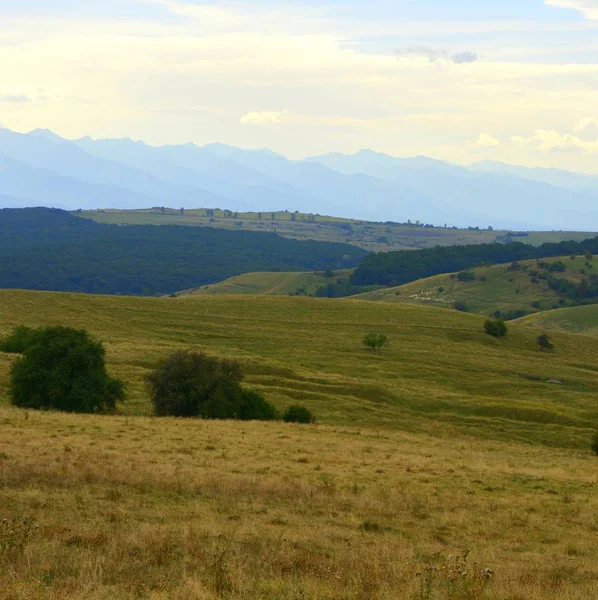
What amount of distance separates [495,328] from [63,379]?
216ft

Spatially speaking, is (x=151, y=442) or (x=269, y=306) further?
(x=269, y=306)

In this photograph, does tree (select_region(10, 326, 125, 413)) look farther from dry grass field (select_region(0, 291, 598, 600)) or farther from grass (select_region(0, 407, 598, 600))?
grass (select_region(0, 407, 598, 600))

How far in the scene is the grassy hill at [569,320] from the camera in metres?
130

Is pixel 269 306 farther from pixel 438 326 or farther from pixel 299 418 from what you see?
pixel 299 418

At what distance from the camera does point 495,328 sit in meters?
95.7

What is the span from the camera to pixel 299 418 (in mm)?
42844

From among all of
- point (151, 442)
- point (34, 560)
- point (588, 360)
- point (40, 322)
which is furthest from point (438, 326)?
point (34, 560)

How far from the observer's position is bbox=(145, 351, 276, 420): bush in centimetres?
4128

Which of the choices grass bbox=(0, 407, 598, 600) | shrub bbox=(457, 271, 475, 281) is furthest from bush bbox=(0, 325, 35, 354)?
shrub bbox=(457, 271, 475, 281)

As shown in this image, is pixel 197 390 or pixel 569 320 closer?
pixel 197 390

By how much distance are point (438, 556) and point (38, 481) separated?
918 cm

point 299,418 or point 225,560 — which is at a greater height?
point 225,560

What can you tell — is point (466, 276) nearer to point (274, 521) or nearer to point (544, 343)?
point (544, 343)

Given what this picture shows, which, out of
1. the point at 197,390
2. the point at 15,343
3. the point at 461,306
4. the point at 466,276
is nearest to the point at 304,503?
the point at 197,390
